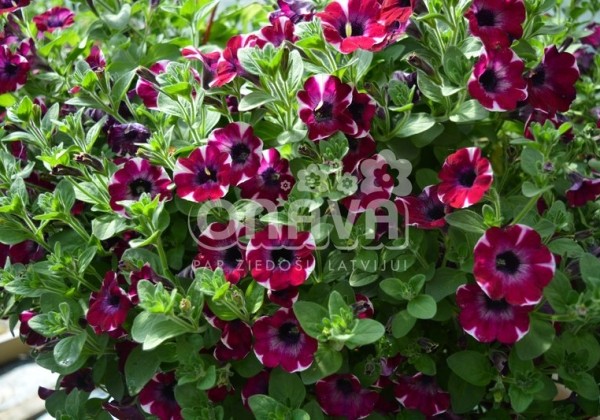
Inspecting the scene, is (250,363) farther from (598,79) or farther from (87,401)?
(598,79)

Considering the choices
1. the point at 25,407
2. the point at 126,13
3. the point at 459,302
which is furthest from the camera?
the point at 25,407

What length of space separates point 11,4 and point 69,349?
58 cm

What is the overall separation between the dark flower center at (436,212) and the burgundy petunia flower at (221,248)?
237 millimetres

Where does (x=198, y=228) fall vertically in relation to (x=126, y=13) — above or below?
below

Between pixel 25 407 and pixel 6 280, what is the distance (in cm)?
70

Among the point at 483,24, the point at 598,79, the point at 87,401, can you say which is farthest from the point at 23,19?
the point at 598,79

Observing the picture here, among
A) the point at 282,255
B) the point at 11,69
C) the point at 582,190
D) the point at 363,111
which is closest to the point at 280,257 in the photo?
the point at 282,255

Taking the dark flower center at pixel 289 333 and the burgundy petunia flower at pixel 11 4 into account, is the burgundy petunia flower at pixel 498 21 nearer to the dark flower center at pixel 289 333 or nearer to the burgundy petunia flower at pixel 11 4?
the dark flower center at pixel 289 333

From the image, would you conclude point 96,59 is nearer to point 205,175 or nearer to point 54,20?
point 54,20

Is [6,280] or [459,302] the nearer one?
[459,302]

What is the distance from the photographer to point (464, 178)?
0.82 metres

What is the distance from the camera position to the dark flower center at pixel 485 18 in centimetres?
88

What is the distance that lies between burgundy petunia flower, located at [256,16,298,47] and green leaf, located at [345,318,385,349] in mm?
400

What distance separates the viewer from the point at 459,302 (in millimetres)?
817
